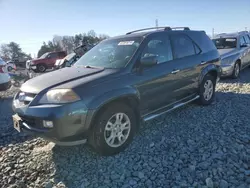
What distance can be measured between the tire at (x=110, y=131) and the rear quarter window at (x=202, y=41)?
2.61 metres

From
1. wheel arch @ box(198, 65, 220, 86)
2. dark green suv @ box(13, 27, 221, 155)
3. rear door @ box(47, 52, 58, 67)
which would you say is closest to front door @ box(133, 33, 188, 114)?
dark green suv @ box(13, 27, 221, 155)

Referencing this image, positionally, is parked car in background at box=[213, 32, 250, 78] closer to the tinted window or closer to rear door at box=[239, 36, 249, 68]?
rear door at box=[239, 36, 249, 68]

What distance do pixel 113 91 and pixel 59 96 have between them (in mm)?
739

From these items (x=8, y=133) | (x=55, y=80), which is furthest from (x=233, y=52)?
(x=8, y=133)

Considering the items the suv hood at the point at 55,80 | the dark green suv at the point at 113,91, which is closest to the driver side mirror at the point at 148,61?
the dark green suv at the point at 113,91

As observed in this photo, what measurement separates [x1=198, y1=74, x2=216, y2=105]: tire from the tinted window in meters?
0.81

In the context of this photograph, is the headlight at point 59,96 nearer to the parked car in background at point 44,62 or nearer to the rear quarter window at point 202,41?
the rear quarter window at point 202,41

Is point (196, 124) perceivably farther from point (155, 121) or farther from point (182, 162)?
point (182, 162)

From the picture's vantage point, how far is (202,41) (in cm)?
527

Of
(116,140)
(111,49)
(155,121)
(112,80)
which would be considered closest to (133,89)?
(112,80)

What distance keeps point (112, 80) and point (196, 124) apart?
2050 millimetres

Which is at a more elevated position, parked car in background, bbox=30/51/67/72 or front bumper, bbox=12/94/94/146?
parked car in background, bbox=30/51/67/72

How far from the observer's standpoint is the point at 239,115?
469cm

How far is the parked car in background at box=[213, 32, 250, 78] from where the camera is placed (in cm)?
809
